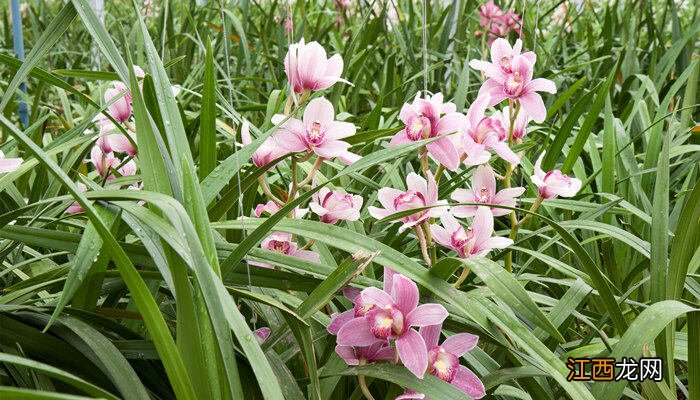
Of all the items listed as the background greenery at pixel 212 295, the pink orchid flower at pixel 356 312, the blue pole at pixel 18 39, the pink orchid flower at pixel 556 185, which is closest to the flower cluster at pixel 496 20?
the blue pole at pixel 18 39

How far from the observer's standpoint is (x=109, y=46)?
0.86 m

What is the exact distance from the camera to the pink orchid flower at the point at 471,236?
857mm

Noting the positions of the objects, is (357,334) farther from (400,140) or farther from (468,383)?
(400,140)

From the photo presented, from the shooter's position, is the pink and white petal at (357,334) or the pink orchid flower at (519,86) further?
the pink orchid flower at (519,86)

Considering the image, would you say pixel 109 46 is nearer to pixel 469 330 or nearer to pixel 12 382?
pixel 12 382

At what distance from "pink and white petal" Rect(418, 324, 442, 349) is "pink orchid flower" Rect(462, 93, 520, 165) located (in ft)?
0.63

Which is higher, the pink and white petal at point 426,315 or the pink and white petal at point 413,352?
the pink and white petal at point 426,315

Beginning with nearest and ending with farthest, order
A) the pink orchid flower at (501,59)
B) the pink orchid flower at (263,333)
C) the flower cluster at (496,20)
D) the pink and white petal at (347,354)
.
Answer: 1. the pink and white petal at (347,354)
2. the pink orchid flower at (263,333)
3. the pink orchid flower at (501,59)
4. the flower cluster at (496,20)

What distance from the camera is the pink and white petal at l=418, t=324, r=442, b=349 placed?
0.80m

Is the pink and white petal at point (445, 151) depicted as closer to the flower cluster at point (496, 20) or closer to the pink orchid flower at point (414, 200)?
the pink orchid flower at point (414, 200)

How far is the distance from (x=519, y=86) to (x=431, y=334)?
340mm

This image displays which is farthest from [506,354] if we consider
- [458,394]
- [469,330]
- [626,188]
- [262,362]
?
[626,188]

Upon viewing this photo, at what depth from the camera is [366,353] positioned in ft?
2.62

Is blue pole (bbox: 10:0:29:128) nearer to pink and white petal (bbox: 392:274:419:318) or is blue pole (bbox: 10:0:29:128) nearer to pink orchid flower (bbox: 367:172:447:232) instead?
pink orchid flower (bbox: 367:172:447:232)
